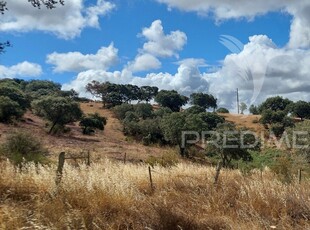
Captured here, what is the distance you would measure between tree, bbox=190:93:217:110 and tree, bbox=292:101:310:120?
27.7 metres

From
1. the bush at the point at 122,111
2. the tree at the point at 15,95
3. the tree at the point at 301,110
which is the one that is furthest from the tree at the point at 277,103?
the tree at the point at 15,95

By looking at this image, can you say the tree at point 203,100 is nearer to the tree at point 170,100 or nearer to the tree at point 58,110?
the tree at point 170,100

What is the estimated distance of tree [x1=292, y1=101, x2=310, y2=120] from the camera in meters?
92.9

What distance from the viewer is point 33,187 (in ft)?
24.9

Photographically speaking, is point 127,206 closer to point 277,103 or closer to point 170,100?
point 170,100

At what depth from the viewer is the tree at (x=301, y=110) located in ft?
305

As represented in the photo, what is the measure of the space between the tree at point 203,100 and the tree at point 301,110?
27.7 metres

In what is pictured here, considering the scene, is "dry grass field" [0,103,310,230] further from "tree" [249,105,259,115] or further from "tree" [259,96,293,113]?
"tree" [249,105,259,115]

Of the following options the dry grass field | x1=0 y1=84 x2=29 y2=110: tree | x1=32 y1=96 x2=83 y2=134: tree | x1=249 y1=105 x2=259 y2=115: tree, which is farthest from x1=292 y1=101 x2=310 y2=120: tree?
the dry grass field

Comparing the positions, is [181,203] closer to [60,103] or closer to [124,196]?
[124,196]

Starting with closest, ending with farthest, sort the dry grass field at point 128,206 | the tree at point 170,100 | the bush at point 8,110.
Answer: the dry grass field at point 128,206 < the bush at point 8,110 < the tree at point 170,100

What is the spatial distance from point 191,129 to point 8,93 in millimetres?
30407

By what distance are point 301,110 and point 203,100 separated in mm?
30766

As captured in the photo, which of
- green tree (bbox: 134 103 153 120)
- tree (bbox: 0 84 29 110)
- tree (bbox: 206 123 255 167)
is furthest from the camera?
green tree (bbox: 134 103 153 120)
